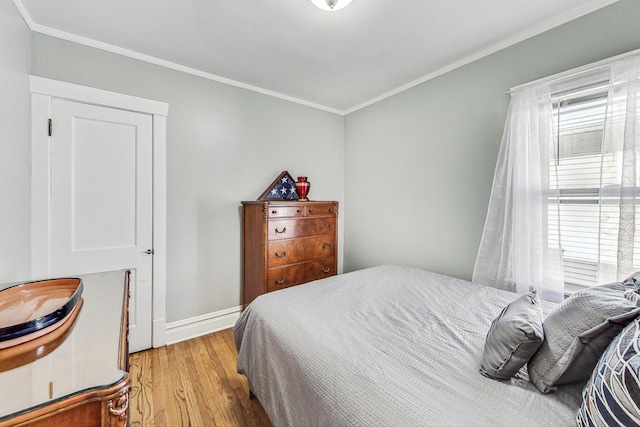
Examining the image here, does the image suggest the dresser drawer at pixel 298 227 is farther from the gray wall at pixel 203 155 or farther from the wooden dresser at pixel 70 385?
the wooden dresser at pixel 70 385

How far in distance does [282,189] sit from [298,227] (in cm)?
57

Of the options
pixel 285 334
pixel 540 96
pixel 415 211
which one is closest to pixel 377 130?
pixel 415 211

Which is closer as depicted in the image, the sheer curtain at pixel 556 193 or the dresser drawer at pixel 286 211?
the sheer curtain at pixel 556 193

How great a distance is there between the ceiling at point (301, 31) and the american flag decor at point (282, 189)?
3.45 ft

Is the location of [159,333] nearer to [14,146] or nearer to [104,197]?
[104,197]

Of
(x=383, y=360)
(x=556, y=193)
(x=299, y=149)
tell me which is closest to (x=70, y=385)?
(x=383, y=360)

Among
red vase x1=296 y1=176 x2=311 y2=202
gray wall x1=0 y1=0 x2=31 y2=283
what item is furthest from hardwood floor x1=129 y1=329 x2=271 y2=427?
red vase x1=296 y1=176 x2=311 y2=202

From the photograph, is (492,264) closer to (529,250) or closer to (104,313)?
(529,250)

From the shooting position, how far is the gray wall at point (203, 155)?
2.17 m

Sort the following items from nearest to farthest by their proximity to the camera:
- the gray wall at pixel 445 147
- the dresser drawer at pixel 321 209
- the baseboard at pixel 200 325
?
1. the gray wall at pixel 445 147
2. the baseboard at pixel 200 325
3. the dresser drawer at pixel 321 209

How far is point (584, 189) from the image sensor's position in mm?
1753

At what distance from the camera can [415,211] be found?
9.12 ft

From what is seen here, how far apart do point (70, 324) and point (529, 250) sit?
255cm

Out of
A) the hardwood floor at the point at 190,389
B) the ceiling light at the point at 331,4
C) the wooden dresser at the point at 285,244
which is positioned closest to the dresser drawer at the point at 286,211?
the wooden dresser at the point at 285,244
